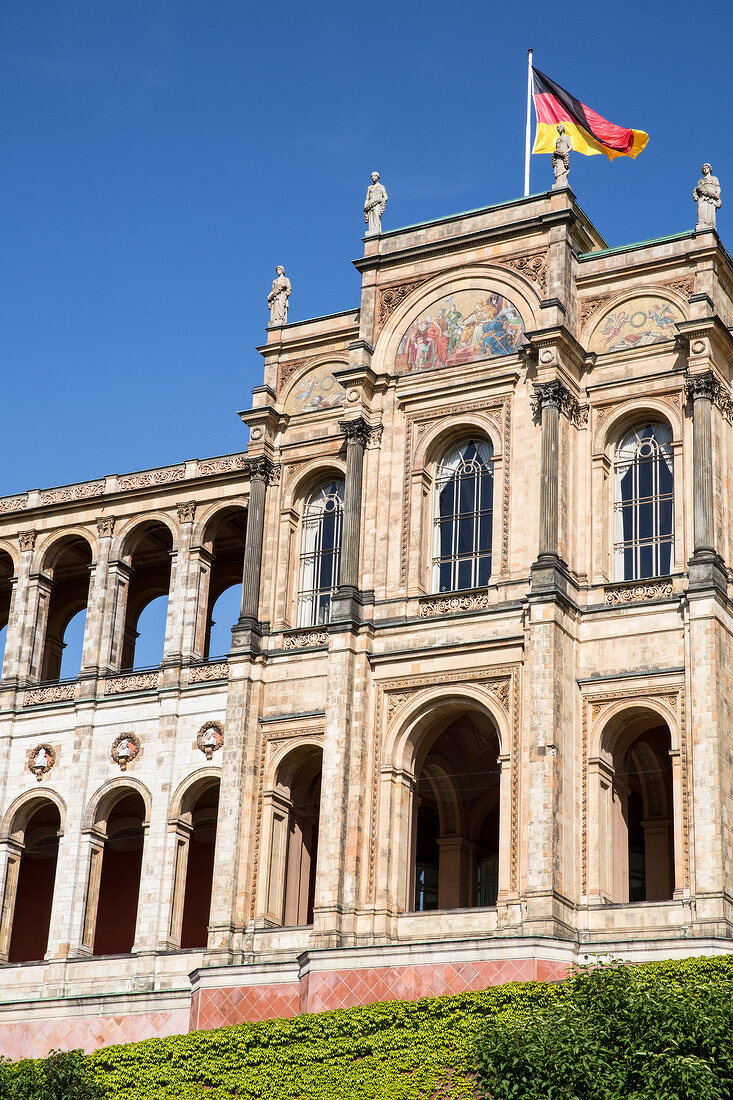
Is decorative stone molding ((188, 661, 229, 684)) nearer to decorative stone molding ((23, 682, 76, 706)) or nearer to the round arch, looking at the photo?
decorative stone molding ((23, 682, 76, 706))

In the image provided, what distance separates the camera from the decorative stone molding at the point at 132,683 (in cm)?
5041

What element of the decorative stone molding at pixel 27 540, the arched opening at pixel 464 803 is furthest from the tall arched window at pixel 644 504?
the decorative stone molding at pixel 27 540

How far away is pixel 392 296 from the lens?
48.2m

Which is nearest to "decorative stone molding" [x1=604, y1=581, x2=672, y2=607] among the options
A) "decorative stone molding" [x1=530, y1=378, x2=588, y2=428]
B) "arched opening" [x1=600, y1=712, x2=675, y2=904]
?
"arched opening" [x1=600, y1=712, x2=675, y2=904]

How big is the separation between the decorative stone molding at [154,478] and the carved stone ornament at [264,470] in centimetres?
434

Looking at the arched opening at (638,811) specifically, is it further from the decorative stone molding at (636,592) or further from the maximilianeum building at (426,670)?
the decorative stone molding at (636,592)

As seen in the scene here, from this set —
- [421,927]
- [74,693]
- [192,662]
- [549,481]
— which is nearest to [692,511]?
[549,481]

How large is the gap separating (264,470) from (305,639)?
207 inches

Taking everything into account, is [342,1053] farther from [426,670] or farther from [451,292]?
[451,292]

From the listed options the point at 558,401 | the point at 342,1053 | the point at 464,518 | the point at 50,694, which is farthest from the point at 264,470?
the point at 342,1053

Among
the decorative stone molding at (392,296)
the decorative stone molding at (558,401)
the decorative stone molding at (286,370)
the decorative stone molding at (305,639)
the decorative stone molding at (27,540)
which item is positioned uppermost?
the decorative stone molding at (392,296)

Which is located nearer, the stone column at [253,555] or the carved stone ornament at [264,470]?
the stone column at [253,555]

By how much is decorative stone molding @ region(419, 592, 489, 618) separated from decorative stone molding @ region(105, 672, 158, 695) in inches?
390

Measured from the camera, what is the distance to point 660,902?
39.7 meters
